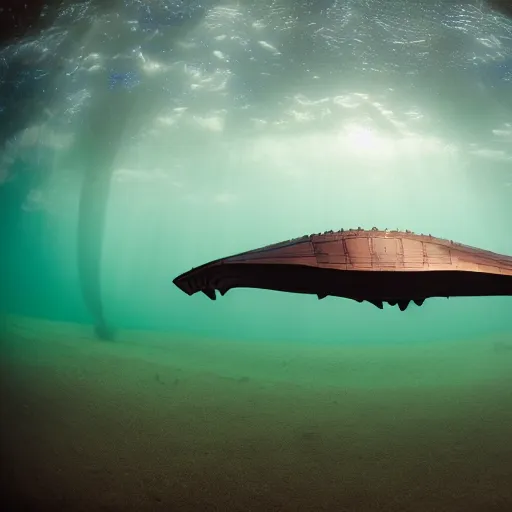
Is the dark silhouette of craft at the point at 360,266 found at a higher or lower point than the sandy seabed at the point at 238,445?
higher

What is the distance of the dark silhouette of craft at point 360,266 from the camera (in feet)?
5.93

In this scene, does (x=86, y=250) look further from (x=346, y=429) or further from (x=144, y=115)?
(x=346, y=429)

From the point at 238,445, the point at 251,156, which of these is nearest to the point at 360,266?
the point at 238,445

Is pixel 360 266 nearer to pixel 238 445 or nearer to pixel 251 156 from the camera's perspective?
pixel 238 445

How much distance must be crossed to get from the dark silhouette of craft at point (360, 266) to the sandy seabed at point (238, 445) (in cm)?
333

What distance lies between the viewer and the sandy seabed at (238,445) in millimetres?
4223

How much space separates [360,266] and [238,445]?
434cm

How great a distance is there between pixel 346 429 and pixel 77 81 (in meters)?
7.34

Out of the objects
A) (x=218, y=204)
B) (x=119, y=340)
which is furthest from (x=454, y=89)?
(x=119, y=340)

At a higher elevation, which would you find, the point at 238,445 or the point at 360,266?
the point at 360,266

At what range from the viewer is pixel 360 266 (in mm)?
1795

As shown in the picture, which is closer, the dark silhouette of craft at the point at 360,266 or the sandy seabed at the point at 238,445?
the dark silhouette of craft at the point at 360,266

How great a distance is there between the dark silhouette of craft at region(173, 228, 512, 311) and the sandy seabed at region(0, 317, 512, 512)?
10.9 ft

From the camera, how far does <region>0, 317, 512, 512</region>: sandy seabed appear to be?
4223 millimetres
